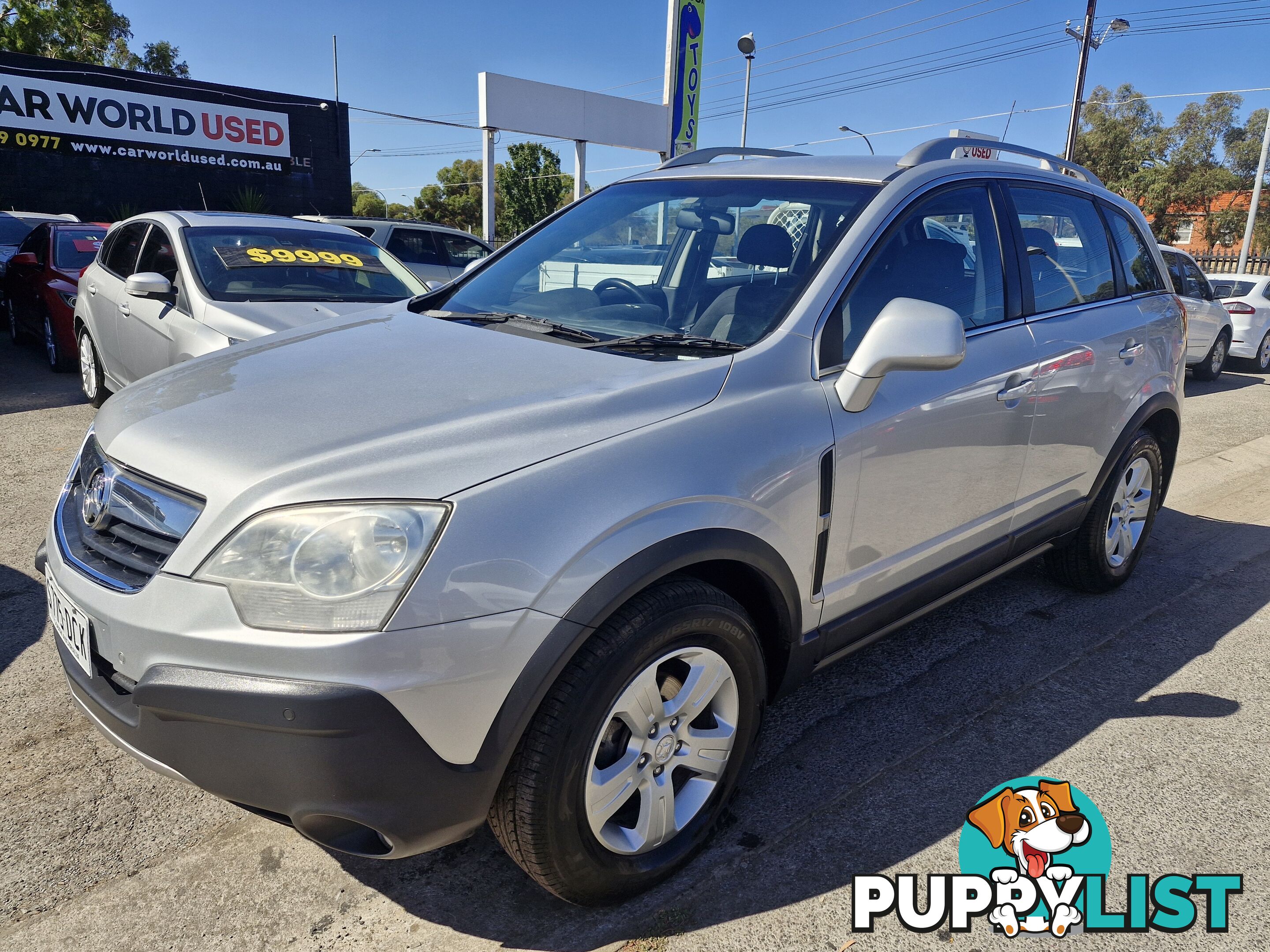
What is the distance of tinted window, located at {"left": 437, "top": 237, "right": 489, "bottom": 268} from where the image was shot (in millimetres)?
12938

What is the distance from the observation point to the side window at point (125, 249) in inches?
257

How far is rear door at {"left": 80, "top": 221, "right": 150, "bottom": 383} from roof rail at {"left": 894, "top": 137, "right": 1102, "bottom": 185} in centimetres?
481

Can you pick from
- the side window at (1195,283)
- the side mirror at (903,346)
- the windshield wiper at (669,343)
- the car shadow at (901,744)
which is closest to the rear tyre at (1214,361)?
the side window at (1195,283)

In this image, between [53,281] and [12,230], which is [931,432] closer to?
[53,281]

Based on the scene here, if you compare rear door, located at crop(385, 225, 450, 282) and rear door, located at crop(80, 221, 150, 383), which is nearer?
rear door, located at crop(80, 221, 150, 383)

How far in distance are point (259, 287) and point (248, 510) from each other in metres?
4.43

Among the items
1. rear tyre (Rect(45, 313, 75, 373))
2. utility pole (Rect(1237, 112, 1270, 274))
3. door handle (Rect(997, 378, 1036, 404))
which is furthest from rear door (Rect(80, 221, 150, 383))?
utility pole (Rect(1237, 112, 1270, 274))

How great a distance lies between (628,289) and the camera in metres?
2.98

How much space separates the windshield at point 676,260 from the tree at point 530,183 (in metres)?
53.6

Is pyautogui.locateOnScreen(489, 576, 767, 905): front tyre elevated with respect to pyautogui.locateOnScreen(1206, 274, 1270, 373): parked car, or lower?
lower

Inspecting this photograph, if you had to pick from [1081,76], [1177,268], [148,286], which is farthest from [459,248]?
[1081,76]

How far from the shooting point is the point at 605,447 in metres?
1.99

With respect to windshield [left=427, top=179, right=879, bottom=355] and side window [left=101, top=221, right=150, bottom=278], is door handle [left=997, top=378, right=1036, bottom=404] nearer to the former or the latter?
windshield [left=427, top=179, right=879, bottom=355]

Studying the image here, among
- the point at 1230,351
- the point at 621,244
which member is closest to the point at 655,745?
the point at 621,244
